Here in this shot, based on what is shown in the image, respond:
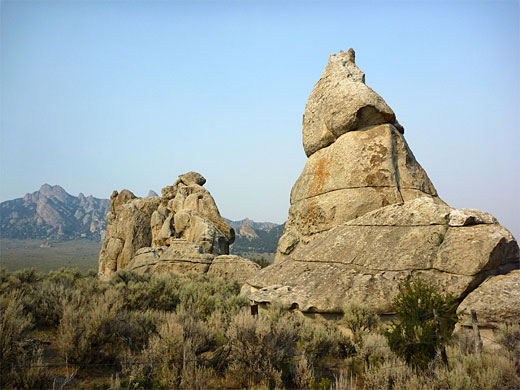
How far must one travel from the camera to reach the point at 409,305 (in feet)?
20.2

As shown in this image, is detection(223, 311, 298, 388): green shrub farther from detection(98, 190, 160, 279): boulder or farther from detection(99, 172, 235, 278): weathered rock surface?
detection(98, 190, 160, 279): boulder

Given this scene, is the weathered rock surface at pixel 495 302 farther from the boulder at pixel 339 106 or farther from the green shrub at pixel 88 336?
the green shrub at pixel 88 336

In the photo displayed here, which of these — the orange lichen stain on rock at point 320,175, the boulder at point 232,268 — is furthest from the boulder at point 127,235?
the orange lichen stain on rock at point 320,175

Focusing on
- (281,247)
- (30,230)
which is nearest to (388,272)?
(281,247)

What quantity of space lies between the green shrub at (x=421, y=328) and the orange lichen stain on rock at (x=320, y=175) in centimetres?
664

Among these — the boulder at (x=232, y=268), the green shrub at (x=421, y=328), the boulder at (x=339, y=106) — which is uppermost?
the boulder at (x=339, y=106)

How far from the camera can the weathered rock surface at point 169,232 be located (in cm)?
1889

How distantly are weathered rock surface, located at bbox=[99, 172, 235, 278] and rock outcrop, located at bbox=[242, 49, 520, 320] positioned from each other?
24.9ft

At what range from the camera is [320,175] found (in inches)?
502

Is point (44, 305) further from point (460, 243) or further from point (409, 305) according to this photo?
point (460, 243)

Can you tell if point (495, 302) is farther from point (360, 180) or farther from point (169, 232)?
point (169, 232)

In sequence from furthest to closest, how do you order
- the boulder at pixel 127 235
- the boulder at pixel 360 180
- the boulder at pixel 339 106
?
the boulder at pixel 127 235 → the boulder at pixel 339 106 → the boulder at pixel 360 180

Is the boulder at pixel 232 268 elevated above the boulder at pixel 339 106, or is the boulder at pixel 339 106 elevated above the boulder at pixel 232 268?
the boulder at pixel 339 106

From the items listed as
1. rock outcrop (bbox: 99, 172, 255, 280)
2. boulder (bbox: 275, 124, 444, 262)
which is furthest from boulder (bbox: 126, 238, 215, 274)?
boulder (bbox: 275, 124, 444, 262)
